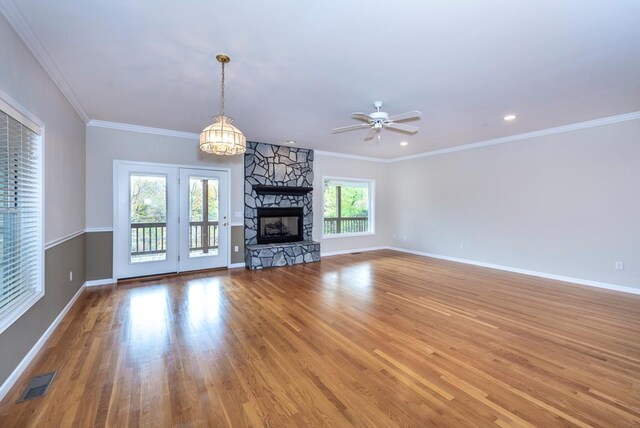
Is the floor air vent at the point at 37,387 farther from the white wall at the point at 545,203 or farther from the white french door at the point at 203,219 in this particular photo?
the white wall at the point at 545,203

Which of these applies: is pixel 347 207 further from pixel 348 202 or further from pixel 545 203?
pixel 545 203

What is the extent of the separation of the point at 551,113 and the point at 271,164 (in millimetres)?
5093

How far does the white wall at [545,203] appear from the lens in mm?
4328

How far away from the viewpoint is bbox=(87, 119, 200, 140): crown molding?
4590 millimetres

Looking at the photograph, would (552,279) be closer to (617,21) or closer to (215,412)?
(617,21)

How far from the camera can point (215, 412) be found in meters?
1.79

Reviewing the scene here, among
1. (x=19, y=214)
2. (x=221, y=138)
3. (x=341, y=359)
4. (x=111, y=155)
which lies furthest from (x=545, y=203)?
(x=111, y=155)

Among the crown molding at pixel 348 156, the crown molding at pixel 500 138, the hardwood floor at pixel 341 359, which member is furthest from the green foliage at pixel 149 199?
the crown molding at pixel 348 156

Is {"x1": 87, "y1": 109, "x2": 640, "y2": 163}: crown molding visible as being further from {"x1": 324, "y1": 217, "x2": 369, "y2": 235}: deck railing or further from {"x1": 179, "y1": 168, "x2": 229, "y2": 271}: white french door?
{"x1": 324, "y1": 217, "x2": 369, "y2": 235}: deck railing

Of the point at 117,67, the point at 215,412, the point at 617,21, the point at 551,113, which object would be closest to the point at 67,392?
the point at 215,412

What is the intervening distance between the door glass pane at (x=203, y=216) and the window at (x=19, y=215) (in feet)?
9.16

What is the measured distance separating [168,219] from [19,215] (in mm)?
2839

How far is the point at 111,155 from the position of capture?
471cm

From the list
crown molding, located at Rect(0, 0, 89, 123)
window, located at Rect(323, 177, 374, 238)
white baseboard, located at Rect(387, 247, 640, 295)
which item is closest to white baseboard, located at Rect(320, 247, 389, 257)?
window, located at Rect(323, 177, 374, 238)
